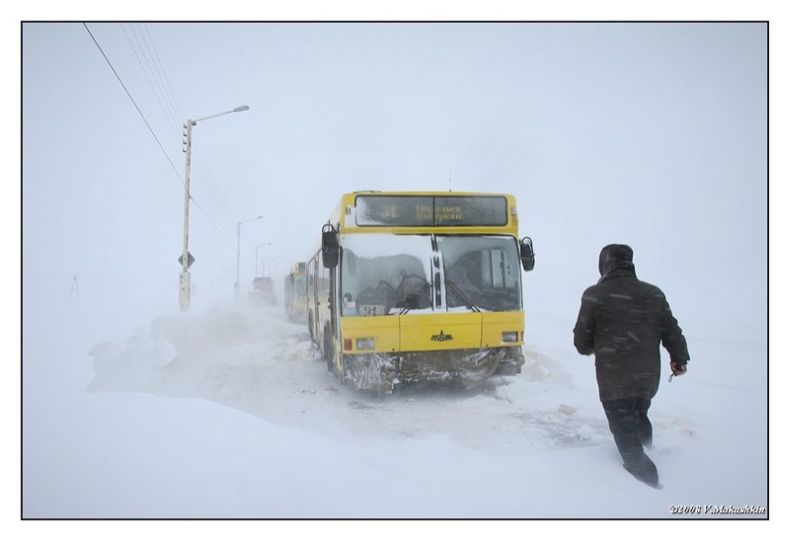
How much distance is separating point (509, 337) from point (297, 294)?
656 inches

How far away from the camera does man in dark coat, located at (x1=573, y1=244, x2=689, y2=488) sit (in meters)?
4.06

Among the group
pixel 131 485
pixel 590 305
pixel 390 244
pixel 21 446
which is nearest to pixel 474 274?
pixel 390 244

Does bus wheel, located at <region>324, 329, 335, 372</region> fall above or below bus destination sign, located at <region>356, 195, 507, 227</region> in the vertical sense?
below

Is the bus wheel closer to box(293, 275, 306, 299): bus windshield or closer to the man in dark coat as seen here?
the man in dark coat

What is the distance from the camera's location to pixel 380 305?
23.4 ft

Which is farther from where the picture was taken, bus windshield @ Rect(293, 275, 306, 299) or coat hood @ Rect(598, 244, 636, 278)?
bus windshield @ Rect(293, 275, 306, 299)

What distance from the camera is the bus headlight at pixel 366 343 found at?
23.1 feet

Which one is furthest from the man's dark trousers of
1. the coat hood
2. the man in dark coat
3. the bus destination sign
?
the bus destination sign

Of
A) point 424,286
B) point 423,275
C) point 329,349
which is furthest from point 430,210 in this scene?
point 329,349

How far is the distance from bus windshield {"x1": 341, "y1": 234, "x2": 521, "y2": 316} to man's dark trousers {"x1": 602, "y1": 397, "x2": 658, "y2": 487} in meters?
3.24

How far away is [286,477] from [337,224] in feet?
14.3

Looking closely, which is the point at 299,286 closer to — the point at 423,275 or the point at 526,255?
the point at 423,275

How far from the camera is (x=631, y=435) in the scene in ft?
13.4

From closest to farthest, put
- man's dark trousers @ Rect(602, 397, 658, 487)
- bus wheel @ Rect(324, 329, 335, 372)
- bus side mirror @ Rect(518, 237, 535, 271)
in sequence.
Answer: man's dark trousers @ Rect(602, 397, 658, 487), bus side mirror @ Rect(518, 237, 535, 271), bus wheel @ Rect(324, 329, 335, 372)
